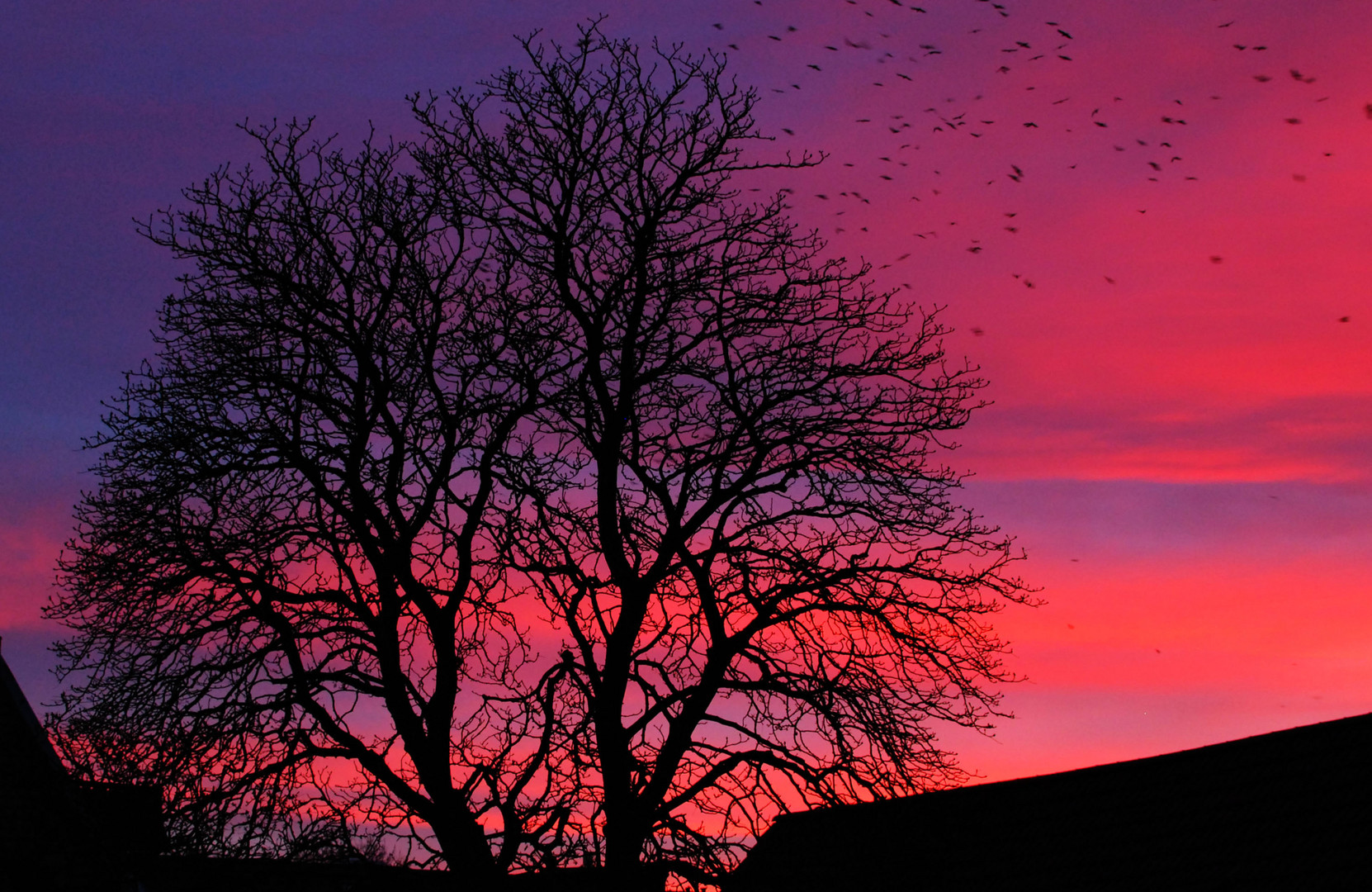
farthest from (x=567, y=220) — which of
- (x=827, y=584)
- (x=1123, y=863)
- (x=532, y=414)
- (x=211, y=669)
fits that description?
(x=1123, y=863)

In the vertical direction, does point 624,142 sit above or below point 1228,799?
above

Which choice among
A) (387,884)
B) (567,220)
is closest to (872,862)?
(387,884)

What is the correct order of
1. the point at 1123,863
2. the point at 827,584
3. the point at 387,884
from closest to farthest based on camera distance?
the point at 387,884, the point at 827,584, the point at 1123,863

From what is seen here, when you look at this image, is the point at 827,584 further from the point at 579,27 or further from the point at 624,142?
the point at 579,27

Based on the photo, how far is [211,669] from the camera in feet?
34.0

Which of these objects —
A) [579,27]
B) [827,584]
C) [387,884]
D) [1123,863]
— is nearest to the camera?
[387,884]

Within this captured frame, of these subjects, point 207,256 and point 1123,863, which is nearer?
point 207,256

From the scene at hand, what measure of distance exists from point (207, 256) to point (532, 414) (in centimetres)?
363

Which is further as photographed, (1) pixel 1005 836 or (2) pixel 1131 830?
(1) pixel 1005 836

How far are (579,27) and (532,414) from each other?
13.1 feet

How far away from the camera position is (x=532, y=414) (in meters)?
11.4

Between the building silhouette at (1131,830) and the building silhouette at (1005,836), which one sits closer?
the building silhouette at (1005,836)

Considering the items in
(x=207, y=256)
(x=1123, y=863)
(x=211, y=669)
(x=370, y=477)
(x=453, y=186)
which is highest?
(x=453, y=186)

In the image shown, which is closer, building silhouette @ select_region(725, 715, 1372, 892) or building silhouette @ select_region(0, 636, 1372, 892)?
building silhouette @ select_region(0, 636, 1372, 892)
